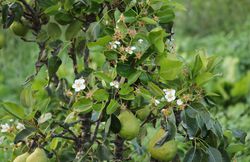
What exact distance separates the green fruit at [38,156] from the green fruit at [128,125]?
0.68 ft

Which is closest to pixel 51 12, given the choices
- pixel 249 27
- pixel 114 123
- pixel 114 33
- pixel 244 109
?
pixel 114 33

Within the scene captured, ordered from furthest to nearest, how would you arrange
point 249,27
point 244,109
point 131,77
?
1. point 249,27
2. point 244,109
3. point 131,77

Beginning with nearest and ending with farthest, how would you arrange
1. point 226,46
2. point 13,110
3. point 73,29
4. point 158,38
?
point 158,38 → point 13,110 → point 73,29 → point 226,46

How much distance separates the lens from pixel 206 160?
1.52 meters

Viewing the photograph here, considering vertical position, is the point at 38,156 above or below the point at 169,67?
below

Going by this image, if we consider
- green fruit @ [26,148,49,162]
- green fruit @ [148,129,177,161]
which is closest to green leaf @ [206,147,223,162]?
green fruit @ [148,129,177,161]

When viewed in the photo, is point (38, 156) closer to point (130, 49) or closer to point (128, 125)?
point (128, 125)

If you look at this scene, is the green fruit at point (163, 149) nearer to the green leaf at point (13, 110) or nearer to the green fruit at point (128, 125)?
the green fruit at point (128, 125)

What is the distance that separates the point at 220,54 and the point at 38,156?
363 cm

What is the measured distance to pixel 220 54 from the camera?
16.3 ft

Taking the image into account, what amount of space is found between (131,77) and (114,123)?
5.0 inches

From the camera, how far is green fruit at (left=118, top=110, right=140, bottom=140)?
4.84ft

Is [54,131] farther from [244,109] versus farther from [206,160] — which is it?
[244,109]

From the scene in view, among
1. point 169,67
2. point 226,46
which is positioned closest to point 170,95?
point 169,67
